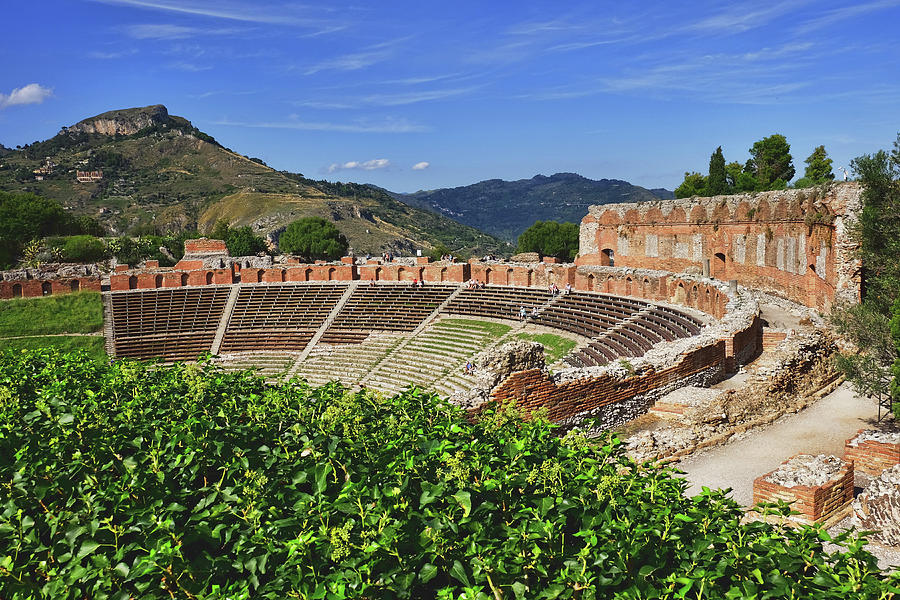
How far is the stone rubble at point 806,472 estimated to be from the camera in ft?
27.2

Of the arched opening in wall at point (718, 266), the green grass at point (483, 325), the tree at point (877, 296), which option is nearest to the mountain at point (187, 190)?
the green grass at point (483, 325)

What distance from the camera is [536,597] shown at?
12.5ft

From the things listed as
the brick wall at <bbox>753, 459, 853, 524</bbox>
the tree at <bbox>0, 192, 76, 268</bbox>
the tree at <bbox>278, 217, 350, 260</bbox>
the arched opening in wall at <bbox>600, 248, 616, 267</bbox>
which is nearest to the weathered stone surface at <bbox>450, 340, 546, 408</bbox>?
the brick wall at <bbox>753, 459, 853, 524</bbox>

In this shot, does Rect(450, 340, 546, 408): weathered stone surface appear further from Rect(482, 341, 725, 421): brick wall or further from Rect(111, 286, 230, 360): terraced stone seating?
Rect(111, 286, 230, 360): terraced stone seating

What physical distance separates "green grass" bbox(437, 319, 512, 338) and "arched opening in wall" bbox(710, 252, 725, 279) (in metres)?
12.5

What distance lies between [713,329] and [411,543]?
626 inches

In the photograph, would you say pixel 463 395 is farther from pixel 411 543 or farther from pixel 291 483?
pixel 411 543

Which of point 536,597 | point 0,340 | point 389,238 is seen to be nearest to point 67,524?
point 536,597

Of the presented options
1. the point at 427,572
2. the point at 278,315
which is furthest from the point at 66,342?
the point at 427,572

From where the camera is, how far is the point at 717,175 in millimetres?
45812

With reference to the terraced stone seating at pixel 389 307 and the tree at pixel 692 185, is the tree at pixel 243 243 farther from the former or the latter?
the tree at pixel 692 185

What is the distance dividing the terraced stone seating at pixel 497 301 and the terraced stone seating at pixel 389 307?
1.33m

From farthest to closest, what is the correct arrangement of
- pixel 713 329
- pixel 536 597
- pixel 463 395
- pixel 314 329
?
pixel 314 329, pixel 713 329, pixel 463 395, pixel 536 597

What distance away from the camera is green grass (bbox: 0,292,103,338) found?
1309 inches
